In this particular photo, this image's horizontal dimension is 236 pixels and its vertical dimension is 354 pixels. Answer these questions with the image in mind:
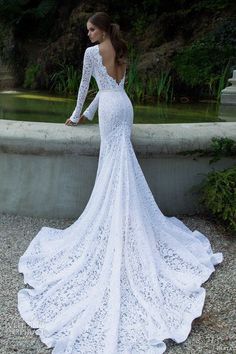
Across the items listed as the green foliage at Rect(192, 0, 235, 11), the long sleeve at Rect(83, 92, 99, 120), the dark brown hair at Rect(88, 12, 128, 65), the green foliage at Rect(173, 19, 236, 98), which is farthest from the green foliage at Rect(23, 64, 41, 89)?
the dark brown hair at Rect(88, 12, 128, 65)

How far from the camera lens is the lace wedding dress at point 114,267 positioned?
260cm

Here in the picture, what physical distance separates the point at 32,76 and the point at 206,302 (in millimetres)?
8630

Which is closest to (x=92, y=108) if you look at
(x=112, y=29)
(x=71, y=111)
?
(x=112, y=29)

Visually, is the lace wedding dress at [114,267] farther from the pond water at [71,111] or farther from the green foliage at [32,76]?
the green foliage at [32,76]

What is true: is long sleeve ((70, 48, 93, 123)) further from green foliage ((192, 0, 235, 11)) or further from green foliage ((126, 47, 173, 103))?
green foliage ((192, 0, 235, 11))

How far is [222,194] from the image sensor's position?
3812 mm

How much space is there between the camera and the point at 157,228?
344cm

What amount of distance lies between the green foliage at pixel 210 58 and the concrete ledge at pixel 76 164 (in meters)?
4.48

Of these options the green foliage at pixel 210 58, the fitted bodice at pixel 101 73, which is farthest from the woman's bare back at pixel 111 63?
the green foliage at pixel 210 58

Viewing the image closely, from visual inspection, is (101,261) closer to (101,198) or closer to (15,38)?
(101,198)

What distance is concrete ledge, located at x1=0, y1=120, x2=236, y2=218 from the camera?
386 cm

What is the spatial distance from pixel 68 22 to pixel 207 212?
8.36 meters

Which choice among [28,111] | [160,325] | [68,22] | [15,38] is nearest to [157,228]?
[160,325]

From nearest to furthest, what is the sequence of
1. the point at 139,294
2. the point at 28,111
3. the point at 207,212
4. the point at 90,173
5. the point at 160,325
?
the point at 160,325
the point at 139,294
the point at 90,173
the point at 207,212
the point at 28,111
